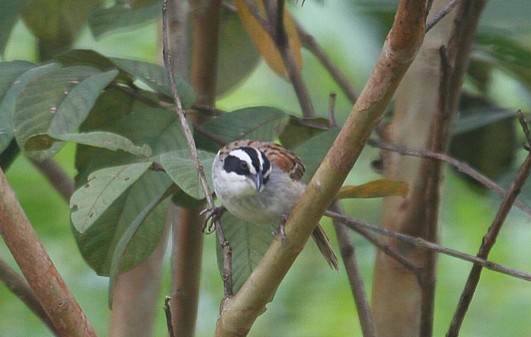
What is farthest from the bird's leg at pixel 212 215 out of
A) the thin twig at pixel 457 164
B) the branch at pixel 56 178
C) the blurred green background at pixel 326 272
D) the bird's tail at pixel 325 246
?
the blurred green background at pixel 326 272

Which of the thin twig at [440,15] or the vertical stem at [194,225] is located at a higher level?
the thin twig at [440,15]

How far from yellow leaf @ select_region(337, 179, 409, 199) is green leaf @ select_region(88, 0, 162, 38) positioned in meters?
0.71

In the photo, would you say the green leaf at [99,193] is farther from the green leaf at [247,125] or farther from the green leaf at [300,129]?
the green leaf at [300,129]

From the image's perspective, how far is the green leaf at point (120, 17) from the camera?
2.13 meters

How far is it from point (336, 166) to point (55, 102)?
2.13 feet

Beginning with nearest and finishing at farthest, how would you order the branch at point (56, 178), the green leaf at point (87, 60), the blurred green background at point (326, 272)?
1. the green leaf at point (87, 60)
2. the branch at point (56, 178)
3. the blurred green background at point (326, 272)

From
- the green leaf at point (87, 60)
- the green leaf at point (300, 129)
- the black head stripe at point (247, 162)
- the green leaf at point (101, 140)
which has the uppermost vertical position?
the green leaf at point (87, 60)

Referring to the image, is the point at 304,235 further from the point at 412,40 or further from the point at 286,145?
the point at 286,145

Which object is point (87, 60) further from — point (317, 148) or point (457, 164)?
point (457, 164)

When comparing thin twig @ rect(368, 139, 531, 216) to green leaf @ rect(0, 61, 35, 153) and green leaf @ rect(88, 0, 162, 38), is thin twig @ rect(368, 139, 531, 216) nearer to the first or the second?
green leaf @ rect(88, 0, 162, 38)

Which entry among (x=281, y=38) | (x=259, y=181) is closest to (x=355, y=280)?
(x=259, y=181)

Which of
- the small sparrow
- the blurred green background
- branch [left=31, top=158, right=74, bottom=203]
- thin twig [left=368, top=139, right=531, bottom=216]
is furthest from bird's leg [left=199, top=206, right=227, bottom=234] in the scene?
the blurred green background

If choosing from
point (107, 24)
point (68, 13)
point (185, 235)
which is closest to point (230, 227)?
point (185, 235)

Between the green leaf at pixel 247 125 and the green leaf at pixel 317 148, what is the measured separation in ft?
0.34
